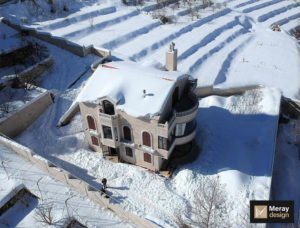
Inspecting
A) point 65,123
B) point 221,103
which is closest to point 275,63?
point 221,103

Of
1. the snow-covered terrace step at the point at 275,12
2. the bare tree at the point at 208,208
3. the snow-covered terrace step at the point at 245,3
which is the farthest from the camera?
the snow-covered terrace step at the point at 245,3

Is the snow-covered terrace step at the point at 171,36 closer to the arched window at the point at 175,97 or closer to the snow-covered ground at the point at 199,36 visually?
the snow-covered ground at the point at 199,36

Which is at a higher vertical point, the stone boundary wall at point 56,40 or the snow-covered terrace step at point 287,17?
the stone boundary wall at point 56,40

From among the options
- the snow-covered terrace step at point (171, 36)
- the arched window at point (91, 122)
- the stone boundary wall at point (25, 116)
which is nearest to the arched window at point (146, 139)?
the arched window at point (91, 122)

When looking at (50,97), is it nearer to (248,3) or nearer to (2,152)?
(2,152)

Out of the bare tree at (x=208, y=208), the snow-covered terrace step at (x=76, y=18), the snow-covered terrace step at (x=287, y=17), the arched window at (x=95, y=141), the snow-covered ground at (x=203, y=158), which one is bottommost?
the bare tree at (x=208, y=208)

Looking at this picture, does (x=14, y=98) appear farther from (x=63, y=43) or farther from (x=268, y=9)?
(x=268, y=9)

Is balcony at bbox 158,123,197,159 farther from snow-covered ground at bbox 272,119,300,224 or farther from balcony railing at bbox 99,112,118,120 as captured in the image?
snow-covered ground at bbox 272,119,300,224

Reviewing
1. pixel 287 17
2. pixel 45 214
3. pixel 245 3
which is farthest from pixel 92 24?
pixel 287 17
